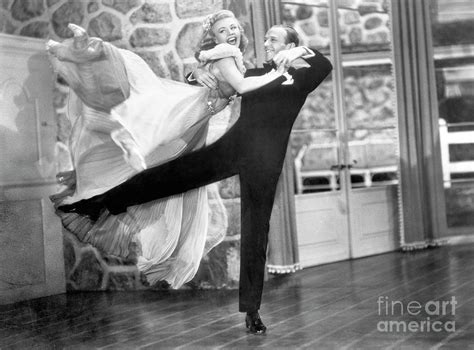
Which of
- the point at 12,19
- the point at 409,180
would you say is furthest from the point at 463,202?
the point at 12,19

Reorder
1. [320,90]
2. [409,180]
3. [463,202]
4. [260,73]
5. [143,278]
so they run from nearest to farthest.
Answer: [260,73], [143,278], [320,90], [409,180], [463,202]

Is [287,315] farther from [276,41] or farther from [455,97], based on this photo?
[455,97]

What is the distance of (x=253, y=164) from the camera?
177 inches

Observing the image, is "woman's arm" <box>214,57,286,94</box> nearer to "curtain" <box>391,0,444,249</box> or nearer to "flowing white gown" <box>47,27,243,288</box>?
"flowing white gown" <box>47,27,243,288</box>

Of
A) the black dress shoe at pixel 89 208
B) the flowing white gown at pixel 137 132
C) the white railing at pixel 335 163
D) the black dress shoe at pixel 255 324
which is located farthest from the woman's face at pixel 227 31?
the white railing at pixel 335 163

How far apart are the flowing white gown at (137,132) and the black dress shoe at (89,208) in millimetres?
31

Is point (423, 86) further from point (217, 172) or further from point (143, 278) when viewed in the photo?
point (217, 172)

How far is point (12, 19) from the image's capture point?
22.0 feet

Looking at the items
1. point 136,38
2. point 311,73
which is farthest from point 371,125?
point 311,73

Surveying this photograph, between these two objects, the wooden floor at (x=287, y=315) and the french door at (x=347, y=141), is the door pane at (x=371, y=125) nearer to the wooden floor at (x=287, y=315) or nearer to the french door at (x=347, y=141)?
the french door at (x=347, y=141)

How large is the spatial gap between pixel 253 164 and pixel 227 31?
0.67 meters

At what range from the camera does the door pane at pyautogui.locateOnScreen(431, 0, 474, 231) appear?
882cm

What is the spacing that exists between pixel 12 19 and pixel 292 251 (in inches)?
109

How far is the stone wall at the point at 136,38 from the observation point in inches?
252
